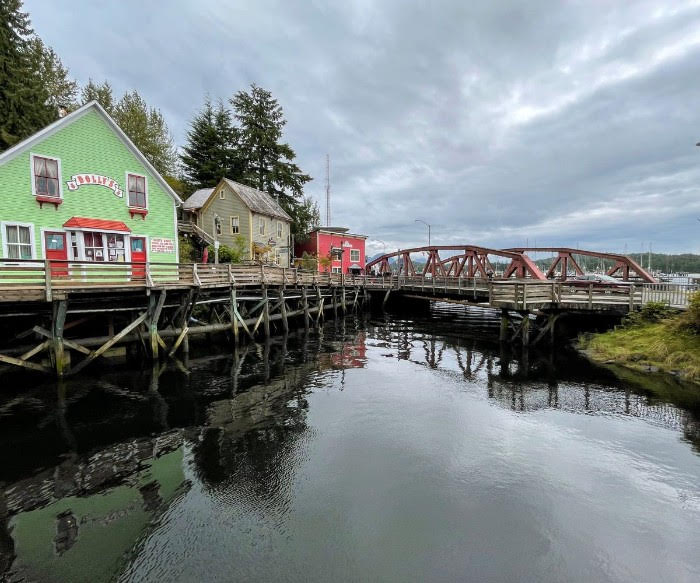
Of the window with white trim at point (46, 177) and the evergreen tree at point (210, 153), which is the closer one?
the window with white trim at point (46, 177)

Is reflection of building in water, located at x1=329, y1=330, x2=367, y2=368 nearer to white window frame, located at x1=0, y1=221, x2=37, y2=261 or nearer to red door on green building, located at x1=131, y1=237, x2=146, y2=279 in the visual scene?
red door on green building, located at x1=131, y1=237, x2=146, y2=279

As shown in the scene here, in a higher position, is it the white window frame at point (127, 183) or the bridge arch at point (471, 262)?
the white window frame at point (127, 183)

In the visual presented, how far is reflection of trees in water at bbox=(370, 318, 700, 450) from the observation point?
11273mm

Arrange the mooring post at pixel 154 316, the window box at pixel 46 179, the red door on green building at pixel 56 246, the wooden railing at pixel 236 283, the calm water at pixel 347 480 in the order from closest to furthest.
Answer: the calm water at pixel 347 480
the wooden railing at pixel 236 283
the mooring post at pixel 154 316
the window box at pixel 46 179
the red door on green building at pixel 56 246

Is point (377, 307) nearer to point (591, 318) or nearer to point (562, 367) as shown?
point (591, 318)

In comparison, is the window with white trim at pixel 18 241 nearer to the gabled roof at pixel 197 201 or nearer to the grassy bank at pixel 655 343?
the gabled roof at pixel 197 201

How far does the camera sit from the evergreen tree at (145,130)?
1455 inches

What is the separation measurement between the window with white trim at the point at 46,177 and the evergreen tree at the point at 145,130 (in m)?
19.8

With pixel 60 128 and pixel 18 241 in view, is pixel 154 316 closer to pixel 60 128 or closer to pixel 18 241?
pixel 18 241

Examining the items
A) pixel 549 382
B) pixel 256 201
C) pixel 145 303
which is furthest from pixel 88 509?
pixel 256 201

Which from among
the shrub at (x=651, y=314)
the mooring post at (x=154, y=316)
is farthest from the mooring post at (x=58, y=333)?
the shrub at (x=651, y=314)

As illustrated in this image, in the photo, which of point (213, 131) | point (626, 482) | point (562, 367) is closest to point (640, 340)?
point (562, 367)

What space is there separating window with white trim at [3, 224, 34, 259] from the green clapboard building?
3cm

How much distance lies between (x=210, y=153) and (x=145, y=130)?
413 inches
